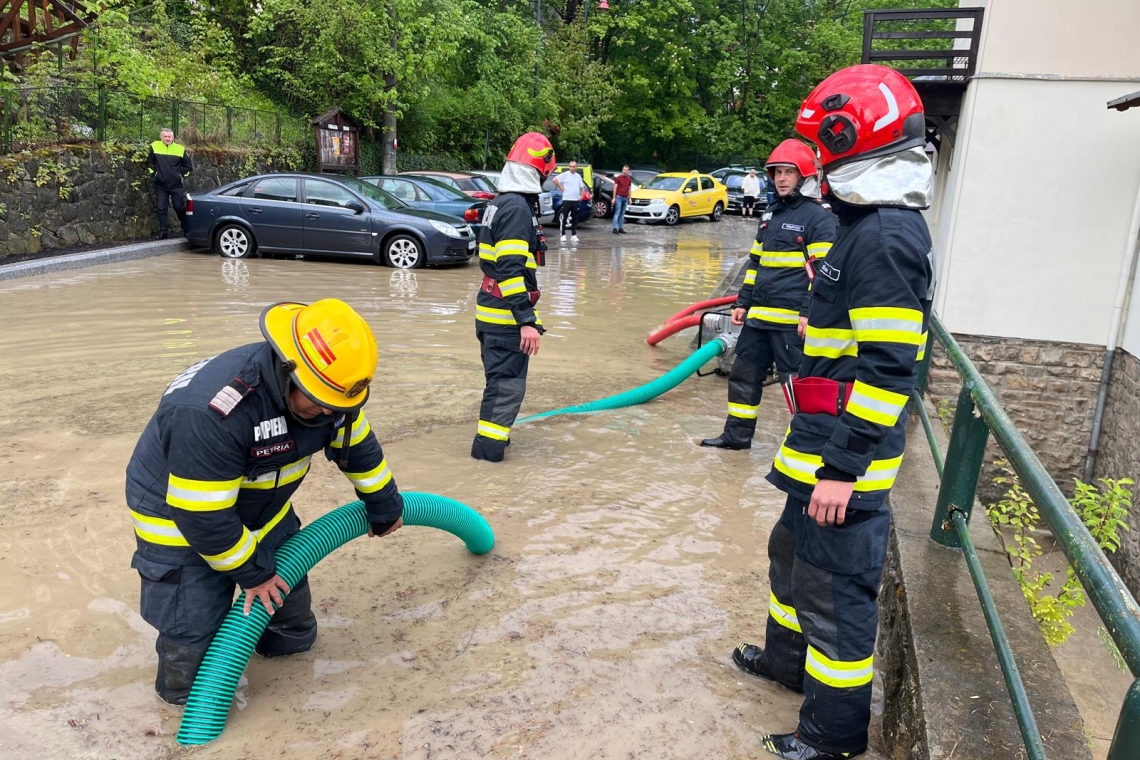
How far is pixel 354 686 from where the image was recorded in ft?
10.3

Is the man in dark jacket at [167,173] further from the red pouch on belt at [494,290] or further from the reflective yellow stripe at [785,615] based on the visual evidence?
the reflective yellow stripe at [785,615]

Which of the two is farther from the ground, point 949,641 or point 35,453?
point 949,641

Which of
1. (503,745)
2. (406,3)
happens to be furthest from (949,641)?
(406,3)

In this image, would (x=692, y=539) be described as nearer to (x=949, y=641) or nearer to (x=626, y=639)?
(x=626, y=639)

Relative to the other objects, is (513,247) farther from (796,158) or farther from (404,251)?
(404,251)

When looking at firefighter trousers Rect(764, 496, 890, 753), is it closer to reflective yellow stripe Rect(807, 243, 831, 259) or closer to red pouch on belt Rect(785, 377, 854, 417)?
red pouch on belt Rect(785, 377, 854, 417)

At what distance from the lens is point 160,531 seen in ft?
9.38

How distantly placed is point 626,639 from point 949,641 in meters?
1.19

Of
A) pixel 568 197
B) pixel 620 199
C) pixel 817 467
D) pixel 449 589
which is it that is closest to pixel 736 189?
pixel 620 199

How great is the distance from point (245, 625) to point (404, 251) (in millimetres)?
11533

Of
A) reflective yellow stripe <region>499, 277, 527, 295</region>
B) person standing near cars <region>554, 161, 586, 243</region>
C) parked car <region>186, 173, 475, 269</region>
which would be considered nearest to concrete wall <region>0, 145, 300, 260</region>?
parked car <region>186, 173, 475, 269</region>

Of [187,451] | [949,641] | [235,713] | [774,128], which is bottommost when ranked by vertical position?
[235,713]

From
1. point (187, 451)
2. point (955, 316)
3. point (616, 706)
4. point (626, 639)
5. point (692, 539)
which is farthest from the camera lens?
point (955, 316)

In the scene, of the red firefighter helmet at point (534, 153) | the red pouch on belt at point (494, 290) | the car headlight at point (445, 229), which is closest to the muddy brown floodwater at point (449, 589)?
the red pouch on belt at point (494, 290)
